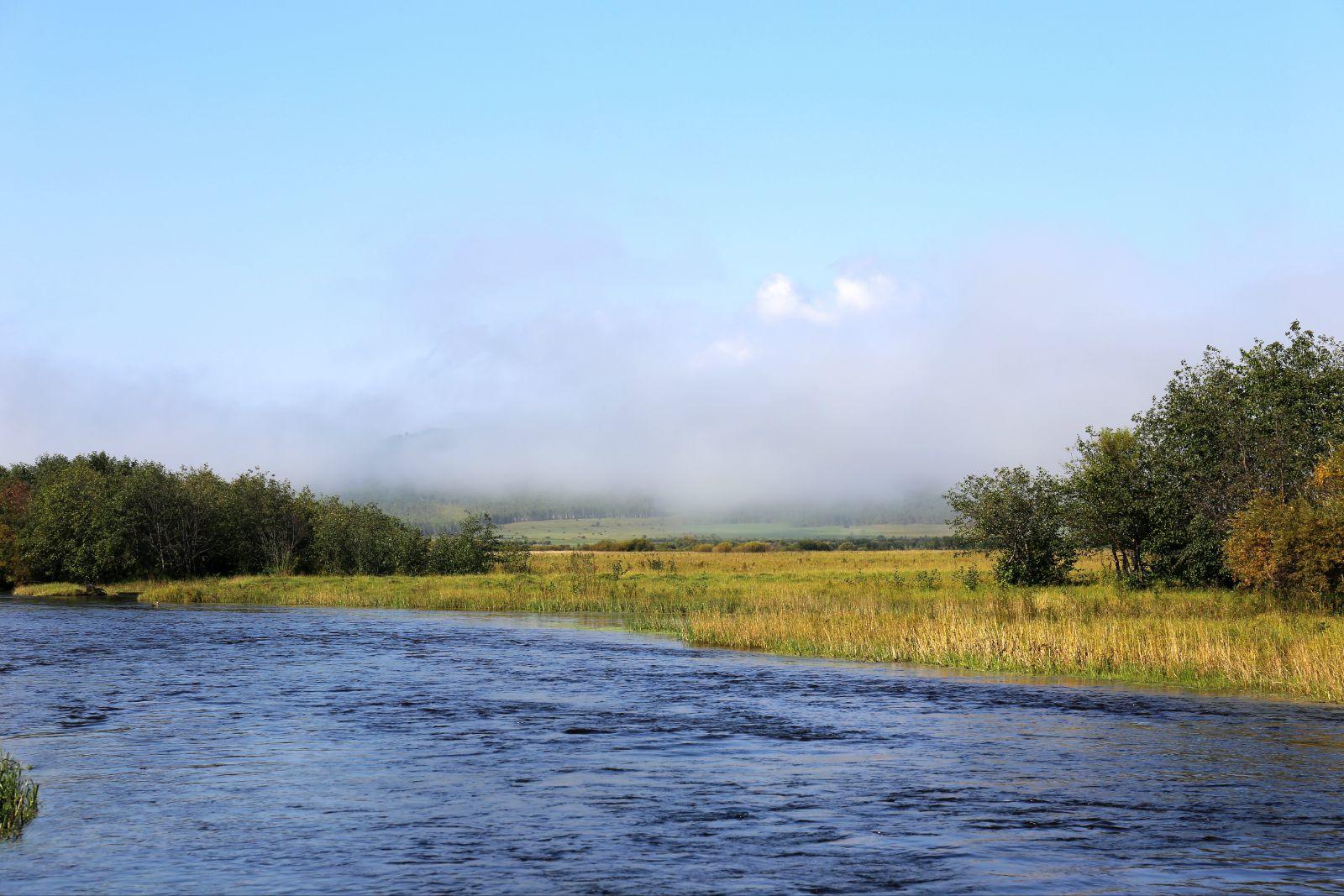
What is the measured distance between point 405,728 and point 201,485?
267 feet

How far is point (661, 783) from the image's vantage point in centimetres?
1983

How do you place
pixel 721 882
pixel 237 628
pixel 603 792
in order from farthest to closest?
1. pixel 237 628
2. pixel 603 792
3. pixel 721 882

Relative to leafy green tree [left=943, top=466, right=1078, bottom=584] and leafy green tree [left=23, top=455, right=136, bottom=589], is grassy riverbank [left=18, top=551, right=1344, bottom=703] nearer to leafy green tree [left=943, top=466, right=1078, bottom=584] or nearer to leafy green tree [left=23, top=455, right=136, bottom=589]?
leafy green tree [left=943, top=466, right=1078, bottom=584]

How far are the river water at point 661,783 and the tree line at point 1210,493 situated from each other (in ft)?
44.3

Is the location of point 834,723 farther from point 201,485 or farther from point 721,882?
point 201,485

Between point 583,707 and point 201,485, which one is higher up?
point 201,485

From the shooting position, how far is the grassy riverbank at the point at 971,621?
30953 millimetres

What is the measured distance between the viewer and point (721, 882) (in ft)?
45.8

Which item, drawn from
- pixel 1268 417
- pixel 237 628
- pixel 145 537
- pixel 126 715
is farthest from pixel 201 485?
pixel 1268 417

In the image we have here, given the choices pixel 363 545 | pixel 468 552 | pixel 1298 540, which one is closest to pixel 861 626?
pixel 1298 540

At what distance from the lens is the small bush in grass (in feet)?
53.4

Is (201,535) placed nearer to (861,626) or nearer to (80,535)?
(80,535)

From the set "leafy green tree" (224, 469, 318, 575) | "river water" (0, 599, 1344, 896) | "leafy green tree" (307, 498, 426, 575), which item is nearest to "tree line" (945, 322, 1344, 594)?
"river water" (0, 599, 1344, 896)

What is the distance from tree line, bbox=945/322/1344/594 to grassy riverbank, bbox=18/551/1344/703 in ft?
7.01
